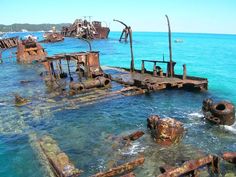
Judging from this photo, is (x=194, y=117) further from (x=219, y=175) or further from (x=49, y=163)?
(x=49, y=163)

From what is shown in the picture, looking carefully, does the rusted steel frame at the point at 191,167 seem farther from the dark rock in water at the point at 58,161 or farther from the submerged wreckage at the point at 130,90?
the dark rock in water at the point at 58,161

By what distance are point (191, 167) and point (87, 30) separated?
9245cm

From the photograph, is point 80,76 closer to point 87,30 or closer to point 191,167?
point 191,167

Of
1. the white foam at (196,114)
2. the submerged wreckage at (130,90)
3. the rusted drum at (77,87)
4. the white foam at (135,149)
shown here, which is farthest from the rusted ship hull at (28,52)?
the white foam at (135,149)

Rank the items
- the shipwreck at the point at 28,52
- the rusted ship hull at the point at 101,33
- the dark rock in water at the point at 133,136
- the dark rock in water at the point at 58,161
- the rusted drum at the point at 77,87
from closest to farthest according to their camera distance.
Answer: the dark rock in water at the point at 58,161 → the dark rock in water at the point at 133,136 → the rusted drum at the point at 77,87 → the shipwreck at the point at 28,52 → the rusted ship hull at the point at 101,33

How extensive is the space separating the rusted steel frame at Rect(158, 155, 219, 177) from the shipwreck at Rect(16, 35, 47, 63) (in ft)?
136

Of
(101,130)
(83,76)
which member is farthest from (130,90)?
(101,130)

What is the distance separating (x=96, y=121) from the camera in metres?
17.7

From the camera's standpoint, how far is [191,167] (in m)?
9.56

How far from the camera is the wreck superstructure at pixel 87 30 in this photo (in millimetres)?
98438

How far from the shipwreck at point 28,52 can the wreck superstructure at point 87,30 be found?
44967mm

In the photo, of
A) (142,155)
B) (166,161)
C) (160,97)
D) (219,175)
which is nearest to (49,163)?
(142,155)

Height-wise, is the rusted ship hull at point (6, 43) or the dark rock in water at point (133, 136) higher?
the rusted ship hull at point (6, 43)

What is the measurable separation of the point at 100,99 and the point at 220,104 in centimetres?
946
